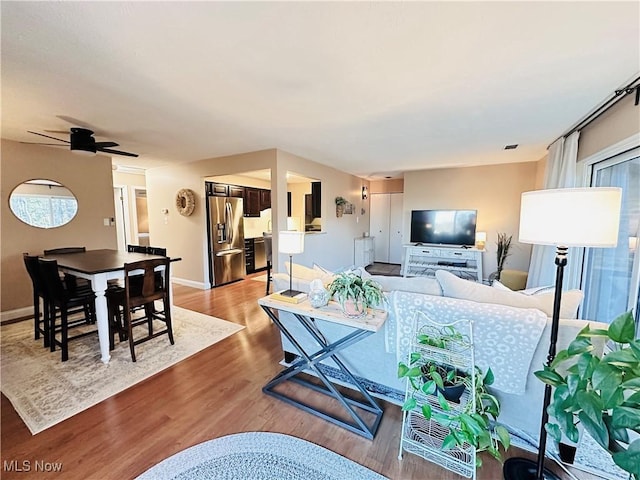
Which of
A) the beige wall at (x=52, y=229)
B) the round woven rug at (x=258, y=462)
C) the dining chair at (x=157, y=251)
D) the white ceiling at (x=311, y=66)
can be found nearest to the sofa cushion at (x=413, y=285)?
the round woven rug at (x=258, y=462)

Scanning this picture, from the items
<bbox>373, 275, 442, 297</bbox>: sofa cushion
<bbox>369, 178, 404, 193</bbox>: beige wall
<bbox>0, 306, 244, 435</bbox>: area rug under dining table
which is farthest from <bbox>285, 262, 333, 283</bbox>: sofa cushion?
<bbox>369, 178, 404, 193</bbox>: beige wall

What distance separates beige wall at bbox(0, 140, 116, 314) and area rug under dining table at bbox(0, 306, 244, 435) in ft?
2.62

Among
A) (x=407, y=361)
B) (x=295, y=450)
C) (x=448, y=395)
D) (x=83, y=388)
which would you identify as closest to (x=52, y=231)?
(x=83, y=388)

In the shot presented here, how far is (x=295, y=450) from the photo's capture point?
61.2 inches

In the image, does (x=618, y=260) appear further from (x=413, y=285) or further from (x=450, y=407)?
(x=450, y=407)

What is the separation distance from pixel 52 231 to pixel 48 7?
401cm

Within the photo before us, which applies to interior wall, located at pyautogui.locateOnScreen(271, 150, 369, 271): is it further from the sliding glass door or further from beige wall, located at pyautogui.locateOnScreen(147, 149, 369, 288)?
the sliding glass door

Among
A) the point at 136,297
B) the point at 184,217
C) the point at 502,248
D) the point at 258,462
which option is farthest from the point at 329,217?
the point at 258,462

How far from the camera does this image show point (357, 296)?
1.73m

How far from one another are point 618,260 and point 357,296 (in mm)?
2750

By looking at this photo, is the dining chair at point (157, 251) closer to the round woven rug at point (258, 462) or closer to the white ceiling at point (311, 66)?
the white ceiling at point (311, 66)

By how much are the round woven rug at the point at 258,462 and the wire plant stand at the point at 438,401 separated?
336 millimetres

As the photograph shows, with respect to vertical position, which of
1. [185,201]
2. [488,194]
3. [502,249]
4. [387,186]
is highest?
[387,186]

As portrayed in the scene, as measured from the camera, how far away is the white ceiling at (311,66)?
4.42 ft
